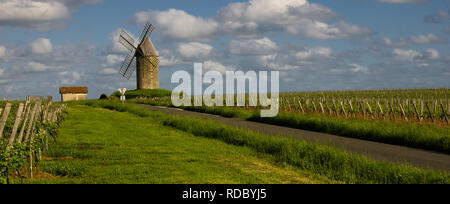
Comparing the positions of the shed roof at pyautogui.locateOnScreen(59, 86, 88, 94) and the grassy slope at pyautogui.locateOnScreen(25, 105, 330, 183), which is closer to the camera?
the grassy slope at pyautogui.locateOnScreen(25, 105, 330, 183)

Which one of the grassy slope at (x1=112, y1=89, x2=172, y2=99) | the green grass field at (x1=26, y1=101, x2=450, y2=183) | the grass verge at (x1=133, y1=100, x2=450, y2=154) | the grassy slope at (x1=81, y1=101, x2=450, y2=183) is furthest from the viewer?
the grassy slope at (x1=112, y1=89, x2=172, y2=99)

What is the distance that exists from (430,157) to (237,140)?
6.86m

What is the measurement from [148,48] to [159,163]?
2521 inches

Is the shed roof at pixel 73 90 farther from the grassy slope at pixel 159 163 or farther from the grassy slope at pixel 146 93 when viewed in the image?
the grassy slope at pixel 159 163

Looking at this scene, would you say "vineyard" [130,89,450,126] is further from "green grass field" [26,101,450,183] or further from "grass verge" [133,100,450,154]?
"green grass field" [26,101,450,183]

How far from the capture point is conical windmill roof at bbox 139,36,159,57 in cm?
7531

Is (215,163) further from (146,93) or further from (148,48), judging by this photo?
(148,48)

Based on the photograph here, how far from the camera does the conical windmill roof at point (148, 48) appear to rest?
7531 cm

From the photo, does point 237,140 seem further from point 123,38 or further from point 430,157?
point 123,38

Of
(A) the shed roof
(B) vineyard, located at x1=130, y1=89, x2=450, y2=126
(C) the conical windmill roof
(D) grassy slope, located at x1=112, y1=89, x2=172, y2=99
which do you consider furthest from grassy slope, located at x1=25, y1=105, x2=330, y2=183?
(A) the shed roof

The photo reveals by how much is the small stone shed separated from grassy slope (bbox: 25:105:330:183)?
73975mm

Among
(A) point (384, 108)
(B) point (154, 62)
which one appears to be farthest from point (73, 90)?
(A) point (384, 108)

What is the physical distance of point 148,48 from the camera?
2987 inches
